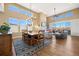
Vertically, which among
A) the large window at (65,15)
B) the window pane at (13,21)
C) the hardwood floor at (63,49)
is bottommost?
the hardwood floor at (63,49)

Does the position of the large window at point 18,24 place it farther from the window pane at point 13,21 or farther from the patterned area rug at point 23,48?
the patterned area rug at point 23,48

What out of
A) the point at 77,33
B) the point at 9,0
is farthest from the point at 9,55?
the point at 77,33

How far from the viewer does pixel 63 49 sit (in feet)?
7.07

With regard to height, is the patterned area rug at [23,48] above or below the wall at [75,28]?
below

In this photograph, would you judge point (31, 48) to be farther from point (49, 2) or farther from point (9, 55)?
point (49, 2)

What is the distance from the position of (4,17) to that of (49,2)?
1.07 metres

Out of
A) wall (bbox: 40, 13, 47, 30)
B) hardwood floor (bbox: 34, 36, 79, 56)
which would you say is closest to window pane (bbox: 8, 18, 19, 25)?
wall (bbox: 40, 13, 47, 30)

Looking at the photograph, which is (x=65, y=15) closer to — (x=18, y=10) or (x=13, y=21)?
(x=18, y=10)

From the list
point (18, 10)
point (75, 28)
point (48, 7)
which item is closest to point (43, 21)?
point (48, 7)

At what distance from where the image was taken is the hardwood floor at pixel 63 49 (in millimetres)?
2143

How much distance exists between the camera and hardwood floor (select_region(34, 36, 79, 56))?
2.14m

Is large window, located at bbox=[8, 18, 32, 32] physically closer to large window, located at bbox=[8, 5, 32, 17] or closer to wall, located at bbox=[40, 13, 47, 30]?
large window, located at bbox=[8, 5, 32, 17]

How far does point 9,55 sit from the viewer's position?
2191 millimetres

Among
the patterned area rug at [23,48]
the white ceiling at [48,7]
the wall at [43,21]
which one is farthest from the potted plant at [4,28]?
the wall at [43,21]
